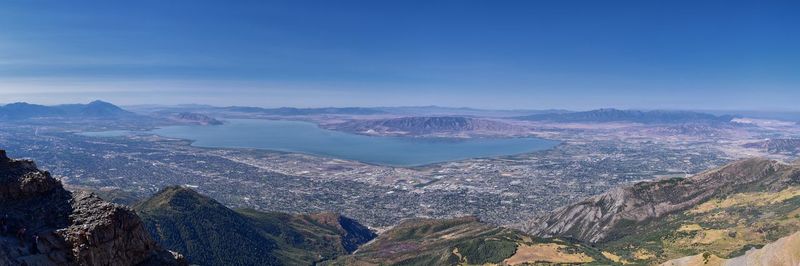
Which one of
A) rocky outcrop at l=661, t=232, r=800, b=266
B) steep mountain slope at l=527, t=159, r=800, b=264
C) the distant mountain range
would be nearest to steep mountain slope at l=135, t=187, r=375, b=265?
the distant mountain range

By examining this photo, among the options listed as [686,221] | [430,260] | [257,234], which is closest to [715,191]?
[686,221]

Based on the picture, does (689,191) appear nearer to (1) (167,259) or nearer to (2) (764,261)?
(2) (764,261)

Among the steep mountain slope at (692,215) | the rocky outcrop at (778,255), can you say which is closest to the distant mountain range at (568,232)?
the rocky outcrop at (778,255)

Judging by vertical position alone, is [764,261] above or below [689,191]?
above

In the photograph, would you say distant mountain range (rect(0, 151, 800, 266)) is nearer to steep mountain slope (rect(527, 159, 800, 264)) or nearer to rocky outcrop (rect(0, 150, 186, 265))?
steep mountain slope (rect(527, 159, 800, 264))

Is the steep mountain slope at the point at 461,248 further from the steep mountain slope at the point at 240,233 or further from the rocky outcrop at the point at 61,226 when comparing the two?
the rocky outcrop at the point at 61,226

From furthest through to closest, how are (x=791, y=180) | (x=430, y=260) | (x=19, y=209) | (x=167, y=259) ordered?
(x=791, y=180)
(x=430, y=260)
(x=167, y=259)
(x=19, y=209)
